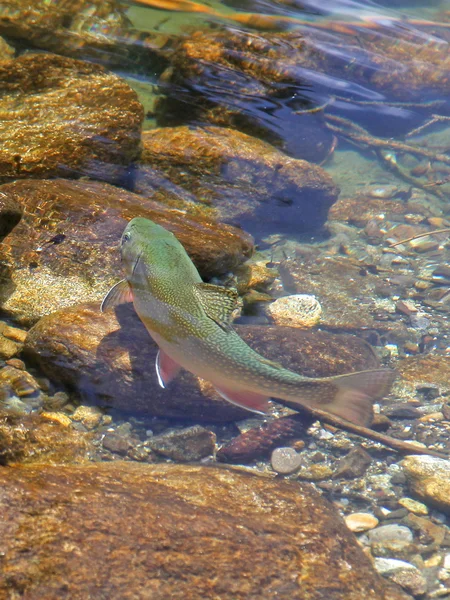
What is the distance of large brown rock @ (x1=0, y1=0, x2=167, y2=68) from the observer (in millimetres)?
7746

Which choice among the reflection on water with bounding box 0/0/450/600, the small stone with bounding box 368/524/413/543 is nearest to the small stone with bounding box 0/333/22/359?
the reflection on water with bounding box 0/0/450/600

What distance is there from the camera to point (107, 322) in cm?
407

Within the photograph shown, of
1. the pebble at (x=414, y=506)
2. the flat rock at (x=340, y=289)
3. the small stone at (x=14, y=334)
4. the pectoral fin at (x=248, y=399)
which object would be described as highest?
the pectoral fin at (x=248, y=399)

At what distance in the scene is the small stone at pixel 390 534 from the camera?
3297mm

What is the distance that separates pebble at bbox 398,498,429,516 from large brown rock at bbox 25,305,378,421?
4.56 feet

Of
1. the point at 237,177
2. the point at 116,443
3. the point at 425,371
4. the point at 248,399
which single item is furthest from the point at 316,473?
the point at 237,177

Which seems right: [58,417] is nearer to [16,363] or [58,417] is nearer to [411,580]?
[16,363]

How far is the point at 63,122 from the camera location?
17.5 feet

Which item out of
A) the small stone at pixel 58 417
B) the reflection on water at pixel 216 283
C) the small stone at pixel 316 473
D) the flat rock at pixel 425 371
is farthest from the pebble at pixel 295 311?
Result: the small stone at pixel 58 417

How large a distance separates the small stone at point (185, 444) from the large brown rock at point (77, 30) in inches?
261

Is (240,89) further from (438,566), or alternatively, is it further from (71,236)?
(438,566)

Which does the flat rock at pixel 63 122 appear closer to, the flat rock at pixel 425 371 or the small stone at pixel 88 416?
the small stone at pixel 88 416

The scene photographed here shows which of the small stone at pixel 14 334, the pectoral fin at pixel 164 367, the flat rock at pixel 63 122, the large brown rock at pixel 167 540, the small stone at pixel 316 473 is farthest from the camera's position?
the flat rock at pixel 63 122

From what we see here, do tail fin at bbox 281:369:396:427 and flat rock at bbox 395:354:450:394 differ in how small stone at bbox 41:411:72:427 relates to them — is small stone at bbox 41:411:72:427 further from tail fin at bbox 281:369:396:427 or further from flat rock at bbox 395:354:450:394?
flat rock at bbox 395:354:450:394
